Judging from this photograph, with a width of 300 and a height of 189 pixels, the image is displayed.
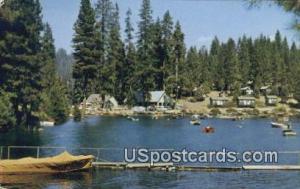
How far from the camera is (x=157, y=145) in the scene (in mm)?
78062

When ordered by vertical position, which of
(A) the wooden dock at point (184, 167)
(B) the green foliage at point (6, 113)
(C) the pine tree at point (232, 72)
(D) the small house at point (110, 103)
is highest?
(C) the pine tree at point (232, 72)

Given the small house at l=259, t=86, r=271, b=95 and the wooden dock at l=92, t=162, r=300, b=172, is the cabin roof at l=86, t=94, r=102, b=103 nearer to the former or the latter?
the small house at l=259, t=86, r=271, b=95

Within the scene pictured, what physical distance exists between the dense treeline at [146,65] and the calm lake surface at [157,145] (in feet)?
82.7

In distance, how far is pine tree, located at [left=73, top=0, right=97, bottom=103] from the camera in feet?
516

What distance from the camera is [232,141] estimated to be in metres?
83.9

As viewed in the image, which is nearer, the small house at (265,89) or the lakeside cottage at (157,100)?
the lakeside cottage at (157,100)

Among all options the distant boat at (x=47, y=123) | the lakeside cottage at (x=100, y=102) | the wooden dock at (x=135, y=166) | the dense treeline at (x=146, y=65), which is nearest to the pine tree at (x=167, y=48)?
the dense treeline at (x=146, y=65)

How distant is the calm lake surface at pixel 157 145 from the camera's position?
44188 mm

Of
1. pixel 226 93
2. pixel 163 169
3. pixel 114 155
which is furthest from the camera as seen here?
pixel 226 93

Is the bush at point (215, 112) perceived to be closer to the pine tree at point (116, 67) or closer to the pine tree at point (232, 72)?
the pine tree at point (232, 72)

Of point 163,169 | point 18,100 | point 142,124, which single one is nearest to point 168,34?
point 142,124

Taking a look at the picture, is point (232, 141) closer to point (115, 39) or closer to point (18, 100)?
point (18, 100)

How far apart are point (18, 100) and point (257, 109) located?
82721 millimetres

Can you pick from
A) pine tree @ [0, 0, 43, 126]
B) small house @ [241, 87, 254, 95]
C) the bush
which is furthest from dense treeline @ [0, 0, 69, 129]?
small house @ [241, 87, 254, 95]
